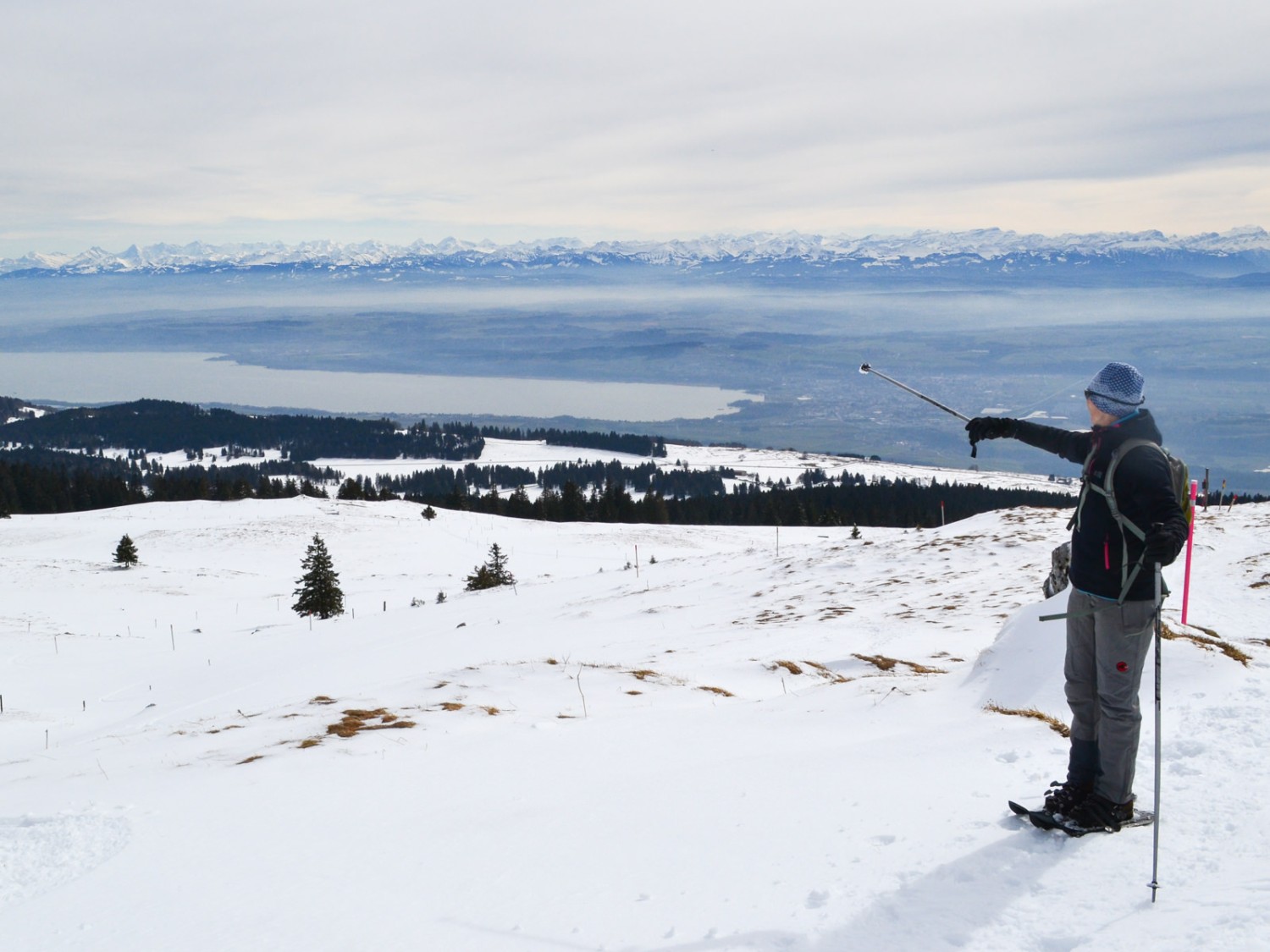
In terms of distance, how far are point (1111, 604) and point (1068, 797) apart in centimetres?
122

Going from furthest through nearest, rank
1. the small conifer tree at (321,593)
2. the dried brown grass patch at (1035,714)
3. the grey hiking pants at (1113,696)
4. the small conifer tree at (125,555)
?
the small conifer tree at (125,555)
the small conifer tree at (321,593)
the dried brown grass patch at (1035,714)
the grey hiking pants at (1113,696)

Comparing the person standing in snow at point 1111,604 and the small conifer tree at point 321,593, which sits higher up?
the person standing in snow at point 1111,604

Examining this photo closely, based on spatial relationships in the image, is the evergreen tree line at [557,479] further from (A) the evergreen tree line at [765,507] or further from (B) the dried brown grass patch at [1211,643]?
(B) the dried brown grass patch at [1211,643]

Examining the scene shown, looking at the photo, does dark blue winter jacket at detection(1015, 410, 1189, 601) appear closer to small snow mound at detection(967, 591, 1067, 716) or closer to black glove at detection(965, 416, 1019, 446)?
black glove at detection(965, 416, 1019, 446)

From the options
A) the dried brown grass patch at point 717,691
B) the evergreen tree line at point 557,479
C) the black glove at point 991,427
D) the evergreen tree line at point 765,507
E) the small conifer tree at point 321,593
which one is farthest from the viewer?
the evergreen tree line at point 557,479

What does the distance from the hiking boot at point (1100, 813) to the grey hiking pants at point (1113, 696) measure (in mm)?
42

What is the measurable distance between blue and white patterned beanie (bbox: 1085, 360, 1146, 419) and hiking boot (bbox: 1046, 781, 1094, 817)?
7.67 ft

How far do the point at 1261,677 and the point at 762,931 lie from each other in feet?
18.7

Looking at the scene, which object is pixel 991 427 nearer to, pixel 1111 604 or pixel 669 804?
pixel 1111 604

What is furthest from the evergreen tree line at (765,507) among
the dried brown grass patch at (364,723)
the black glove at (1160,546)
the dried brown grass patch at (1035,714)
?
the black glove at (1160,546)

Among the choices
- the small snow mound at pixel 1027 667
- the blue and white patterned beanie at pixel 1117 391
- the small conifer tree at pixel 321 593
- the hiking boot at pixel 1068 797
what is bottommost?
the small conifer tree at pixel 321 593

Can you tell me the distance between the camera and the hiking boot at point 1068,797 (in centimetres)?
489

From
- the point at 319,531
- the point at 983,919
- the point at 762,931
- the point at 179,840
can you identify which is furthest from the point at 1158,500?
the point at 319,531

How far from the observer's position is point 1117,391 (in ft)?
16.7
